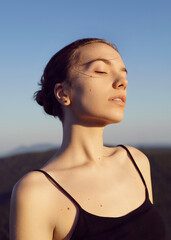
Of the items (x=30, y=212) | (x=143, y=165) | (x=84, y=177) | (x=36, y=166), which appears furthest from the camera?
(x=36, y=166)

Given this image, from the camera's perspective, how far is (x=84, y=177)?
2188mm

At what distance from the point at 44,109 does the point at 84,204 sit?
0.87 metres

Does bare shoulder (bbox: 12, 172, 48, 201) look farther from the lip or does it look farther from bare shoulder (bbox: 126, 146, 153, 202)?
bare shoulder (bbox: 126, 146, 153, 202)

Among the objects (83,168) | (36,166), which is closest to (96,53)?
(83,168)

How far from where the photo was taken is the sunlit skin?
194 centimetres

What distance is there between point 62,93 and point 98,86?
302 mm

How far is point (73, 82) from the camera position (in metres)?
2.19

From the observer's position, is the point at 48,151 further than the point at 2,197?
Yes

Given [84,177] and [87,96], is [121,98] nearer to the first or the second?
[87,96]

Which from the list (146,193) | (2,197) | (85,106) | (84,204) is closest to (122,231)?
(84,204)

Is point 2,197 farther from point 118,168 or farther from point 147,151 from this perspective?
point 118,168

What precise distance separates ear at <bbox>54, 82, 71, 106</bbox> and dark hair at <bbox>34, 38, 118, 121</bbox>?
4 cm

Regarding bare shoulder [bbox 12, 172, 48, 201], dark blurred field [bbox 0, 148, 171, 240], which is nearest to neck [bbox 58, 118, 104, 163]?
bare shoulder [bbox 12, 172, 48, 201]

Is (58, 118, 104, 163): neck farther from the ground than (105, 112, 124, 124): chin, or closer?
closer
